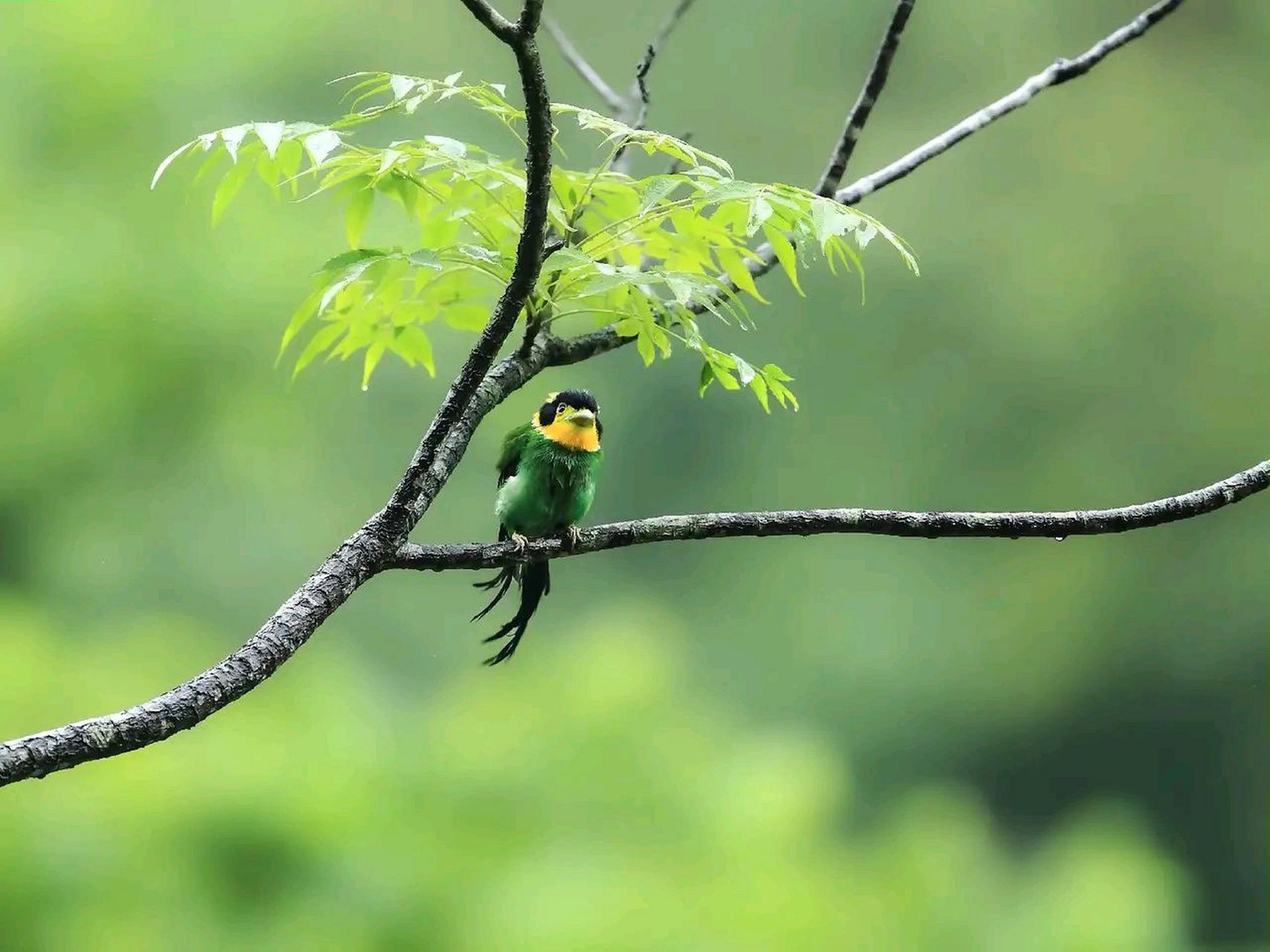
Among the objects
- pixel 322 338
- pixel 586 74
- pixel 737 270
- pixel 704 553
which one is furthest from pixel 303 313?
pixel 704 553

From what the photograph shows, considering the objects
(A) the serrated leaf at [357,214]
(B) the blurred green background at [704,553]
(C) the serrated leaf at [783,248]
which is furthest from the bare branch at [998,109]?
→ (B) the blurred green background at [704,553]

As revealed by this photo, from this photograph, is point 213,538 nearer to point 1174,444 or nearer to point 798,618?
point 798,618

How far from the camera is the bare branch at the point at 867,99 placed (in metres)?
1.70

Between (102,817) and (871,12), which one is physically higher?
(871,12)

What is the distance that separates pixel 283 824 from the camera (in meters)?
3.95

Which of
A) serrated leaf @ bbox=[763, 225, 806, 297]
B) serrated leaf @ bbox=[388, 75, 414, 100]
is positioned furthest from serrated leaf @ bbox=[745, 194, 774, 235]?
serrated leaf @ bbox=[388, 75, 414, 100]

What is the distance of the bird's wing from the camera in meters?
2.17

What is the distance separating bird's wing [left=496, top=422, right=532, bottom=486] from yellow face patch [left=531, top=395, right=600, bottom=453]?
4 centimetres

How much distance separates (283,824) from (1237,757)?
2947 millimetres

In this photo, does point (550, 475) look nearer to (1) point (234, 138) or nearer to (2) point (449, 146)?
(2) point (449, 146)

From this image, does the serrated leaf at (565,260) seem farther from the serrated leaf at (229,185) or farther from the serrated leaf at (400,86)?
the serrated leaf at (229,185)

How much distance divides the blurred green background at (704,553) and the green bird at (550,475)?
2.06 m

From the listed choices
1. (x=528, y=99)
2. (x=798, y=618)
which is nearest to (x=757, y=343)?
(x=798, y=618)

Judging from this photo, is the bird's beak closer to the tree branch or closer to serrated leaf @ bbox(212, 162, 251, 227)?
the tree branch
